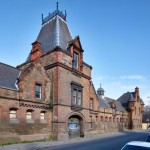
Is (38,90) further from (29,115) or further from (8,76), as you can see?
(8,76)

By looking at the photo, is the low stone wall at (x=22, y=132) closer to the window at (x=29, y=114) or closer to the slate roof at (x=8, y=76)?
the window at (x=29, y=114)

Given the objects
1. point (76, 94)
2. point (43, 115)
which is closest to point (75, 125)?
point (76, 94)

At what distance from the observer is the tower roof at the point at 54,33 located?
1174 inches

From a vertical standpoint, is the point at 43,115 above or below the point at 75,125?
above

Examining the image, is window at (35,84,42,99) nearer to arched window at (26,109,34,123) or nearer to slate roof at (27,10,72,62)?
arched window at (26,109,34,123)

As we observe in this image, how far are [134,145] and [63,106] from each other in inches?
768

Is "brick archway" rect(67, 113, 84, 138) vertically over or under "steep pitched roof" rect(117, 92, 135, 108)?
under

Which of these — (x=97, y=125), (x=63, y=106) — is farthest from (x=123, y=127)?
(x=63, y=106)

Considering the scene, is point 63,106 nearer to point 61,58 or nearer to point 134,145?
point 61,58

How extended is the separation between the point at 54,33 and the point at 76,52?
4045 millimetres

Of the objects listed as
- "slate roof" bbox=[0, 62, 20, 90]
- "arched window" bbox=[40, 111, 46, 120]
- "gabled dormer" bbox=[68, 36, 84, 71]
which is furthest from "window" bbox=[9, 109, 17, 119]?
"gabled dormer" bbox=[68, 36, 84, 71]

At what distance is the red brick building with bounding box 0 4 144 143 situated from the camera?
21.8 m

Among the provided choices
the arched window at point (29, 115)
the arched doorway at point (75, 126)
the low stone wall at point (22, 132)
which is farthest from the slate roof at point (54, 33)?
the low stone wall at point (22, 132)

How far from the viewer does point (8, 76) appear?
23.2 metres
